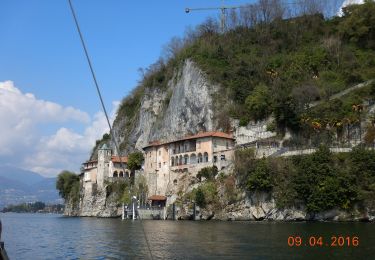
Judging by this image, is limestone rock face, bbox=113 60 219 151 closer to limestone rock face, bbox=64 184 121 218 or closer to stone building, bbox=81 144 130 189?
stone building, bbox=81 144 130 189

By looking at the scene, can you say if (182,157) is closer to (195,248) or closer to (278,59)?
(278,59)

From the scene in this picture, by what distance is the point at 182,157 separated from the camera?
8494 cm

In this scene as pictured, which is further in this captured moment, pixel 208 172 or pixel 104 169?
pixel 104 169

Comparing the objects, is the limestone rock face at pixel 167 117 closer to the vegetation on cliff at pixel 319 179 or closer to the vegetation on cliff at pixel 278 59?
the vegetation on cliff at pixel 278 59

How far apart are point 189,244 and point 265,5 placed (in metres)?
80.8

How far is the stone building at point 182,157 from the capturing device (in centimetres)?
8019

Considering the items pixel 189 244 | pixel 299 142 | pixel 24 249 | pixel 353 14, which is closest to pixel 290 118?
pixel 299 142

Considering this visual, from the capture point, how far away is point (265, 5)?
10550 cm
